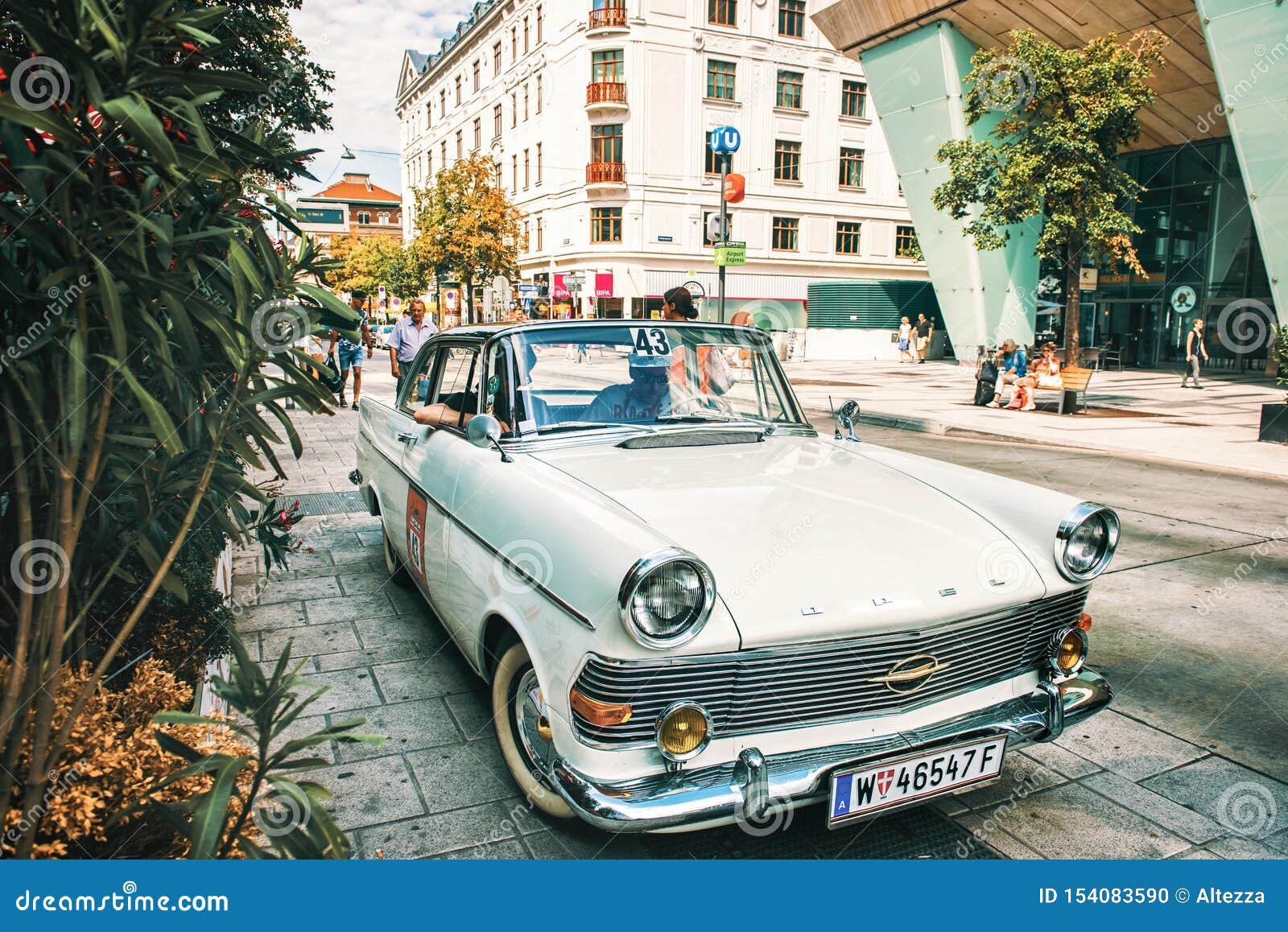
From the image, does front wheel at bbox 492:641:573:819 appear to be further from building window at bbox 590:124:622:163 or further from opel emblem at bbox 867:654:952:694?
building window at bbox 590:124:622:163

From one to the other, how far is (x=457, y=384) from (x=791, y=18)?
43.5m

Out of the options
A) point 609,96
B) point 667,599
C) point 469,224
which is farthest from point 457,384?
point 469,224

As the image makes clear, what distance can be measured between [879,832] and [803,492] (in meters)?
1.10

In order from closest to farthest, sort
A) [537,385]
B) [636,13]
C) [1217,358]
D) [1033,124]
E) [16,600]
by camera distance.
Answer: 1. [16,600]
2. [537,385]
3. [1033,124]
4. [1217,358]
5. [636,13]

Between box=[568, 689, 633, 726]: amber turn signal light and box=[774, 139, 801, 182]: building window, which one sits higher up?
box=[774, 139, 801, 182]: building window

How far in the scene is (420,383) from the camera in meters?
4.81

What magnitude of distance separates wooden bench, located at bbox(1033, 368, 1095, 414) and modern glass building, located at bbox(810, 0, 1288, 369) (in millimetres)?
5777

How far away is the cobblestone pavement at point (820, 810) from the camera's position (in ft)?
8.53

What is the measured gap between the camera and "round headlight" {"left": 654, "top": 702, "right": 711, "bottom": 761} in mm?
2232

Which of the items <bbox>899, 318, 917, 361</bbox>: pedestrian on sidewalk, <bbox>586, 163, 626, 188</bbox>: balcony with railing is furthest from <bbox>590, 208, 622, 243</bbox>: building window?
<bbox>899, 318, 917, 361</bbox>: pedestrian on sidewalk

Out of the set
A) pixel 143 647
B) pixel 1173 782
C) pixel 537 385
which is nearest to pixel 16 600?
pixel 143 647

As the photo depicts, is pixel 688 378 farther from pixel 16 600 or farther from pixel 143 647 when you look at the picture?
pixel 16 600

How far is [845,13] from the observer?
26438mm

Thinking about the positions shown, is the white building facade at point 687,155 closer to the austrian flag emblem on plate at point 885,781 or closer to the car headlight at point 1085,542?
the car headlight at point 1085,542
